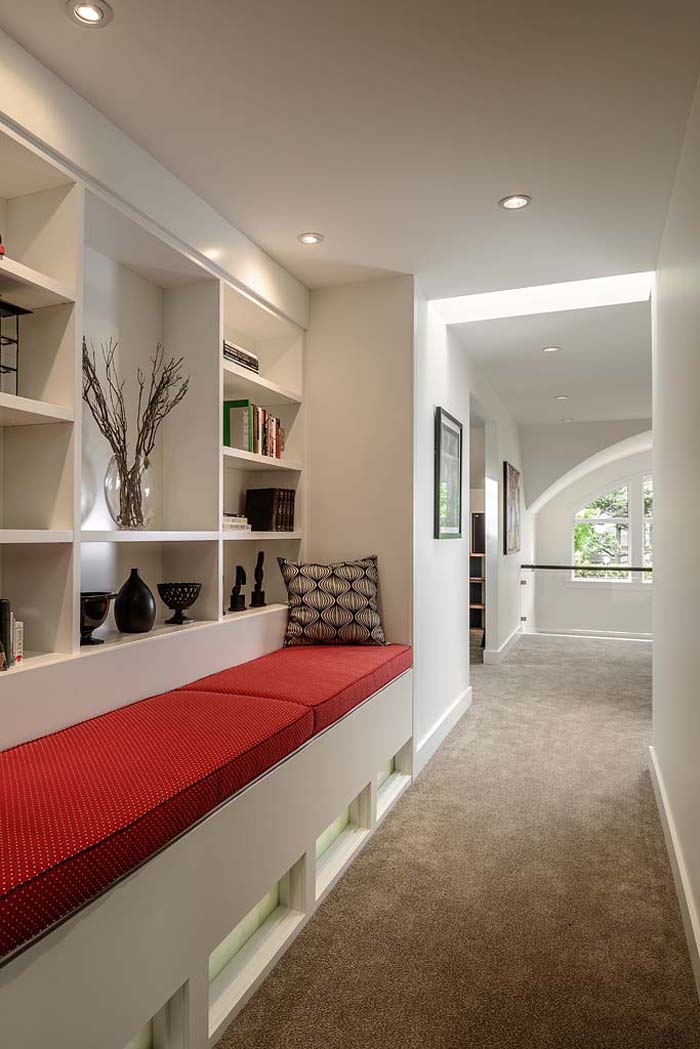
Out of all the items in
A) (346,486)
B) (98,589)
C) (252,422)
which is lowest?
(98,589)

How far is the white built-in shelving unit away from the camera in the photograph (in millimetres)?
2020

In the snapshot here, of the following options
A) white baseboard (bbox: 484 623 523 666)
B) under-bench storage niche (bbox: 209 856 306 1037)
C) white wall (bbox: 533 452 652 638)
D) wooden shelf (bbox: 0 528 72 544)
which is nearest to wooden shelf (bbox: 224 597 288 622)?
wooden shelf (bbox: 0 528 72 544)

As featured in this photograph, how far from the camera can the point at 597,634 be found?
7895 millimetres

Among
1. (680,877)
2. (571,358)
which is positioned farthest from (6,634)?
(571,358)

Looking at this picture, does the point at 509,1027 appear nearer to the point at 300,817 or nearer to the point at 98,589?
the point at 300,817

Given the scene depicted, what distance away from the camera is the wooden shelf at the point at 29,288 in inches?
72.0

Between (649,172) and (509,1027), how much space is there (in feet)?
Answer: 8.73

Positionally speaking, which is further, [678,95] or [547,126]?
[547,126]

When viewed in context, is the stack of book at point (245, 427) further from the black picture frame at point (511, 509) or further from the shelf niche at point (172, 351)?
the black picture frame at point (511, 509)

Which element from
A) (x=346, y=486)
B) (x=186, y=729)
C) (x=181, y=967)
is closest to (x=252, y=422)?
(x=346, y=486)

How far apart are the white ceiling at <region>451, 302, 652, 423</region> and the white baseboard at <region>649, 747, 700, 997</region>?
8.12 ft

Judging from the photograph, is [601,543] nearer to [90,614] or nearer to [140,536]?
[140,536]

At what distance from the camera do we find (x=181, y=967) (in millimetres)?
1523

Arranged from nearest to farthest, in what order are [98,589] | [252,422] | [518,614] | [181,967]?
[181,967] → [98,589] → [252,422] → [518,614]
